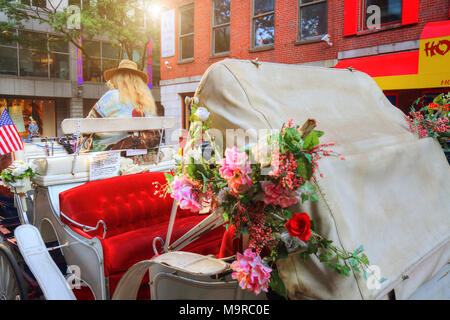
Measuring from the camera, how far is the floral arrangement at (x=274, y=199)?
1.31m

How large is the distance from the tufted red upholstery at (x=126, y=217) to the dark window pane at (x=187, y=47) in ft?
36.3

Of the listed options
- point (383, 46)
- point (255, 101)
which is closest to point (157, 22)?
point (383, 46)

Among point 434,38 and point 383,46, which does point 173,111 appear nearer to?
point 383,46

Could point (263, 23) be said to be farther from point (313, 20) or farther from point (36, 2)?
point (36, 2)

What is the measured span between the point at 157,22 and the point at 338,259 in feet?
56.1

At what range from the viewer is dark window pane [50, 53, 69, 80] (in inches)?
819

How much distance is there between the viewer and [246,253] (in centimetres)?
144

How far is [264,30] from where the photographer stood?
37.1 ft

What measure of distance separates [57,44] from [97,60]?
2.48 metres

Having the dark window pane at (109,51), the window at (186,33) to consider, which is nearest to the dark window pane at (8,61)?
the dark window pane at (109,51)

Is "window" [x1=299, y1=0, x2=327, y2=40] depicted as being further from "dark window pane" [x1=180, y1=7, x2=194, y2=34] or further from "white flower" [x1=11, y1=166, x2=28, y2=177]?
"white flower" [x1=11, y1=166, x2=28, y2=177]

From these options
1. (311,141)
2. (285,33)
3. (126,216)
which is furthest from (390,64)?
(311,141)

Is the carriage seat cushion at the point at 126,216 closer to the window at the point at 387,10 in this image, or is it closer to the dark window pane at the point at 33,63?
the window at the point at 387,10

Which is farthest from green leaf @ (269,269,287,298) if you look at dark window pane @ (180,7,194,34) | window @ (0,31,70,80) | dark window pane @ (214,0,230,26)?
window @ (0,31,70,80)
